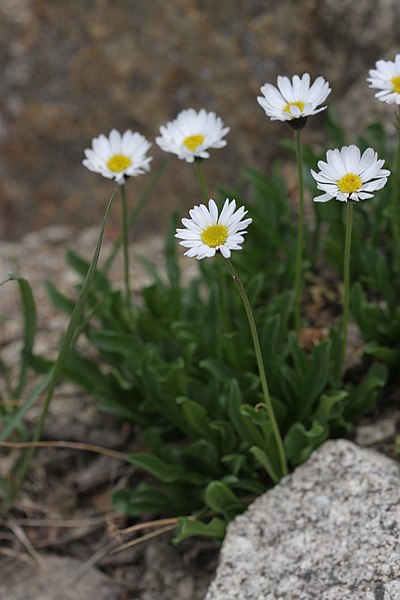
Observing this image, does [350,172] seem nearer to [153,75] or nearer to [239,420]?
[239,420]

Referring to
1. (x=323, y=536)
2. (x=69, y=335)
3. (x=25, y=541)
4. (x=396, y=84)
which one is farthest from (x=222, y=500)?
(x=396, y=84)

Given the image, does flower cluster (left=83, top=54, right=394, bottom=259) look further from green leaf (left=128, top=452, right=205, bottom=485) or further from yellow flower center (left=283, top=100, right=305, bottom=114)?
green leaf (left=128, top=452, right=205, bottom=485)

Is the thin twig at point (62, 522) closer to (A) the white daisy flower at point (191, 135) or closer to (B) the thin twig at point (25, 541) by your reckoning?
(B) the thin twig at point (25, 541)

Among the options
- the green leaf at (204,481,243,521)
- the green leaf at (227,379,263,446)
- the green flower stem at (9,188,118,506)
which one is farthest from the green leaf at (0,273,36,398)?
the green leaf at (204,481,243,521)

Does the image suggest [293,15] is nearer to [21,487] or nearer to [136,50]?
[136,50]

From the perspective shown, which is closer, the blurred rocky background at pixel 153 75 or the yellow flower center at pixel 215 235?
the yellow flower center at pixel 215 235

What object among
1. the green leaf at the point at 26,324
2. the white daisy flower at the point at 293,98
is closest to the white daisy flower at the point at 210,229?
the white daisy flower at the point at 293,98

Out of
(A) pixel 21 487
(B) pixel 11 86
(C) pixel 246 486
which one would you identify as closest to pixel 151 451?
(C) pixel 246 486
